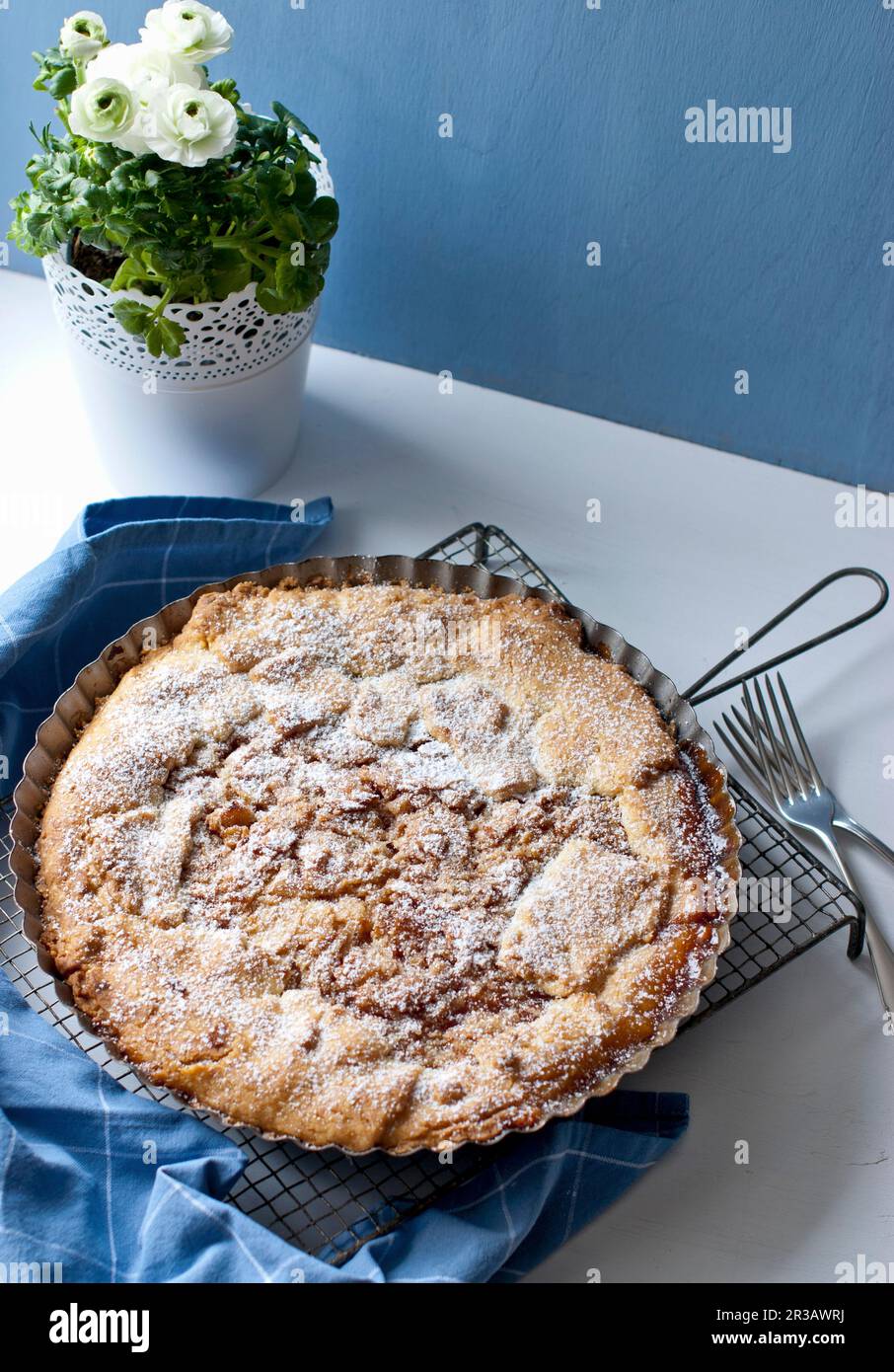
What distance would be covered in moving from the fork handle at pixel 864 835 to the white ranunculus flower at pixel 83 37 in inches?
64.9

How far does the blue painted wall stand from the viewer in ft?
6.88

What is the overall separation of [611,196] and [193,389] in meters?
0.82

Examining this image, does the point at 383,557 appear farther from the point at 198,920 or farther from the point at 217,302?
the point at 198,920

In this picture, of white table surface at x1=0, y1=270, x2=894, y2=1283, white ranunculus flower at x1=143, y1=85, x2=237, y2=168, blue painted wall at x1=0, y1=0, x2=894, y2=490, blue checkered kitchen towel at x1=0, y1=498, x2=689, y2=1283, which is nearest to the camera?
blue checkered kitchen towel at x1=0, y1=498, x2=689, y2=1283

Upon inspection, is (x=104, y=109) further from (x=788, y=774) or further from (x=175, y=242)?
(x=788, y=774)

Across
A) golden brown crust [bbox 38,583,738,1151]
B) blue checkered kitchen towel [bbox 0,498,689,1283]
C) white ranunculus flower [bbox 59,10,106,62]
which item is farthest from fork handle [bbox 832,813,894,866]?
white ranunculus flower [bbox 59,10,106,62]

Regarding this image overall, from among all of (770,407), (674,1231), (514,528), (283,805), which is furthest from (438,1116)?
(770,407)

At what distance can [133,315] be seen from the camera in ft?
6.66

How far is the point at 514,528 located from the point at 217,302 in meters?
0.70

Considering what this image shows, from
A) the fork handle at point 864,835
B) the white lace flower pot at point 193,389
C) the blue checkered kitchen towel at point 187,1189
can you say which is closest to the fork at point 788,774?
the fork handle at point 864,835

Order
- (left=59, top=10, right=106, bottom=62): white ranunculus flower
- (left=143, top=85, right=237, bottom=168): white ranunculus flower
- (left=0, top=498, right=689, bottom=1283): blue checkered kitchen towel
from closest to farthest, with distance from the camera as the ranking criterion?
1. (left=0, top=498, right=689, bottom=1283): blue checkered kitchen towel
2. (left=143, top=85, right=237, bottom=168): white ranunculus flower
3. (left=59, top=10, right=106, bottom=62): white ranunculus flower

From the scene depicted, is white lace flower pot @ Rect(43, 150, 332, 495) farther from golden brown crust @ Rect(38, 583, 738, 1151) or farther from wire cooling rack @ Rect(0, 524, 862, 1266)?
wire cooling rack @ Rect(0, 524, 862, 1266)

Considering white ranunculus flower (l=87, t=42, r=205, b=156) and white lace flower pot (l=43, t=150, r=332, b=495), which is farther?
white lace flower pot (l=43, t=150, r=332, b=495)

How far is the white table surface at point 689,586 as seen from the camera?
5.43ft
